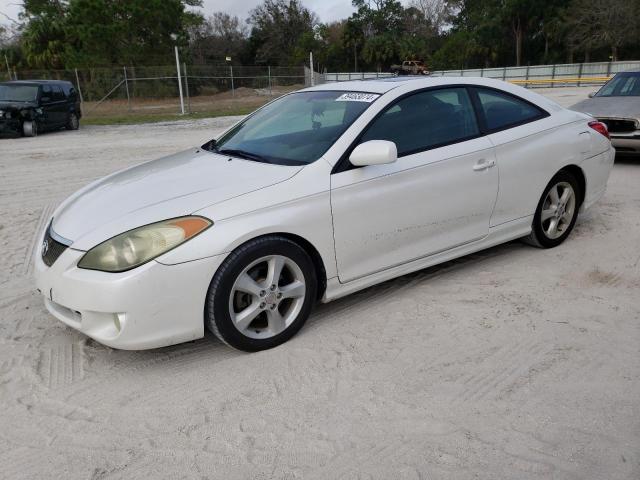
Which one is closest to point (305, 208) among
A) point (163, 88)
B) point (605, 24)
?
point (163, 88)

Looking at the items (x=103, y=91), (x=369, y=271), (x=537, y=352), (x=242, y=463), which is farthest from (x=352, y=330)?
(x=103, y=91)

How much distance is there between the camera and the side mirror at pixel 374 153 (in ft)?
11.3

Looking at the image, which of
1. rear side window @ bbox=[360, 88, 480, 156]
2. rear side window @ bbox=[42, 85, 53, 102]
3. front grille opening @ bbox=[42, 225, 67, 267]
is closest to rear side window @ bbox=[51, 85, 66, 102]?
rear side window @ bbox=[42, 85, 53, 102]

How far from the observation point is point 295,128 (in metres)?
4.23

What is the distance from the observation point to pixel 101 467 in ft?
8.10

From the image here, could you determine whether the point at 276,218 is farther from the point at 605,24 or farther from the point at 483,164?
the point at 605,24

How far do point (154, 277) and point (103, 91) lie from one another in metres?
27.0

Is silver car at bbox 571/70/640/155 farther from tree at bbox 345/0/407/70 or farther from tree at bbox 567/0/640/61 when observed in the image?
tree at bbox 345/0/407/70

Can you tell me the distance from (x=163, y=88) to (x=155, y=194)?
2626 cm

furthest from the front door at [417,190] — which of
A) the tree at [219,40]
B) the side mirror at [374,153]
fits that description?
the tree at [219,40]

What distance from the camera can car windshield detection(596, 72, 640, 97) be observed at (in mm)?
9133

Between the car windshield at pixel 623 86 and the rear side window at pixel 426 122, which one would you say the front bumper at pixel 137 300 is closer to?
the rear side window at pixel 426 122

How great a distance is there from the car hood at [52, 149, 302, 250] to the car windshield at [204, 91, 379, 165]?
0.18 m

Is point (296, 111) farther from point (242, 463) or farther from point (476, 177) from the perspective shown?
point (242, 463)
